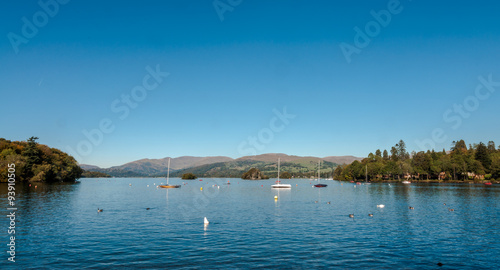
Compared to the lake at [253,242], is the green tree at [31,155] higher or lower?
higher

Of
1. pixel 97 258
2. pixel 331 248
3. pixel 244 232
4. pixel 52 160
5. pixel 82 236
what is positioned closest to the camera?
pixel 97 258

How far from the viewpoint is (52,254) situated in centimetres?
2883

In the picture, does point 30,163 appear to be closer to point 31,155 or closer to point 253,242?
point 31,155

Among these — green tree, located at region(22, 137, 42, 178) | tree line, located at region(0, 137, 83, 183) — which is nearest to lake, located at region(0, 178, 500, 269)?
tree line, located at region(0, 137, 83, 183)

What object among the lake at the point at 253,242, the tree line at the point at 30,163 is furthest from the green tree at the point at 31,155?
the lake at the point at 253,242

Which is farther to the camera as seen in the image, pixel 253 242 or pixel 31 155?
pixel 31 155

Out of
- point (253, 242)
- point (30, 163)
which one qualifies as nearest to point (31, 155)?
point (30, 163)

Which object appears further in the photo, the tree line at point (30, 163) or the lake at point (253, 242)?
the tree line at point (30, 163)

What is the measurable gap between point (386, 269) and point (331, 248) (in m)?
7.19

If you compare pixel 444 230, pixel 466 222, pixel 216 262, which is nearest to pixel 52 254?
pixel 216 262

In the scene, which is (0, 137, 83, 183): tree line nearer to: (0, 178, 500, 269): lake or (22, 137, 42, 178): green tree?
(22, 137, 42, 178): green tree

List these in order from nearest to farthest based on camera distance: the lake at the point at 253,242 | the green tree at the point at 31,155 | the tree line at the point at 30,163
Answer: the lake at the point at 253,242 → the tree line at the point at 30,163 → the green tree at the point at 31,155

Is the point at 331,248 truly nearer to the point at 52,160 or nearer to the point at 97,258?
the point at 97,258

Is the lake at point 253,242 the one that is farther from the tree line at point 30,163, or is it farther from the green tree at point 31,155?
the green tree at point 31,155
